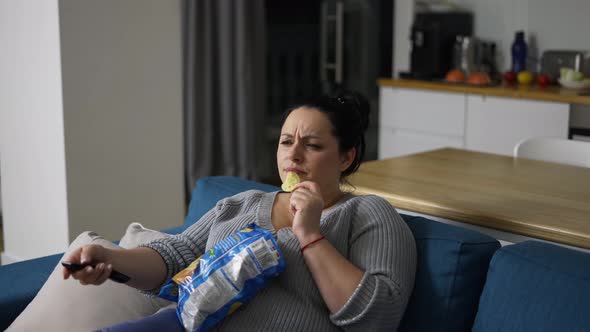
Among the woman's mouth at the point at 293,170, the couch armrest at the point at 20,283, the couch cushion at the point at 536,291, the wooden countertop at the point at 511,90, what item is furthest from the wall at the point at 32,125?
the wooden countertop at the point at 511,90

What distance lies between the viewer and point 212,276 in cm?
162

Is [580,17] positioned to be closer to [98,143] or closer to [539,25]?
[539,25]

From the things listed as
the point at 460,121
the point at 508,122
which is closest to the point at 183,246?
the point at 508,122

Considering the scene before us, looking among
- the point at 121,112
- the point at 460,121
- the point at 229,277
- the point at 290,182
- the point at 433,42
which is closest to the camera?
the point at 229,277

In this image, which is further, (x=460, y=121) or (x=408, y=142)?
(x=408, y=142)

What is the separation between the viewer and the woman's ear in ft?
6.27

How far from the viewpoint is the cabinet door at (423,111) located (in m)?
4.48

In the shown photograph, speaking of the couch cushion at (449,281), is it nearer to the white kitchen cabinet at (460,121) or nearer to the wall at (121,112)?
the wall at (121,112)

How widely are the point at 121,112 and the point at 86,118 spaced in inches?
6.6

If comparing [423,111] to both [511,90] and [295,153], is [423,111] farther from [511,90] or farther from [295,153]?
[295,153]

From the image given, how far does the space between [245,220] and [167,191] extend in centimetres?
174

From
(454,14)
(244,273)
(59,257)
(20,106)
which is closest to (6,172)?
(20,106)

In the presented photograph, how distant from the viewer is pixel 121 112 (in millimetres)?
3287

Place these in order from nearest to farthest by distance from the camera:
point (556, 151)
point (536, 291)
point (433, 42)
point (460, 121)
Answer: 1. point (536, 291)
2. point (556, 151)
3. point (460, 121)
4. point (433, 42)
